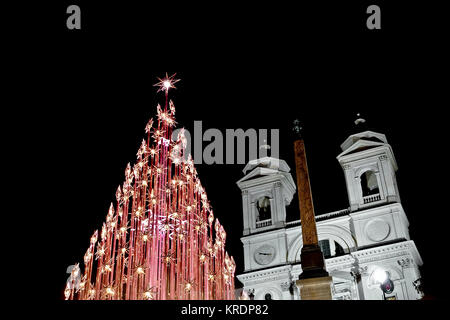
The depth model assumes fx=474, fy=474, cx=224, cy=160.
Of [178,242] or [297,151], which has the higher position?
[297,151]

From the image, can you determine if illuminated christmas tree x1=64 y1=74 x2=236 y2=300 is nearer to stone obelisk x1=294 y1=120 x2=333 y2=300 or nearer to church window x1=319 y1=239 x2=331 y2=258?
stone obelisk x1=294 y1=120 x2=333 y2=300

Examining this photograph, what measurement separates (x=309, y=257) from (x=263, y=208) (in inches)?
725

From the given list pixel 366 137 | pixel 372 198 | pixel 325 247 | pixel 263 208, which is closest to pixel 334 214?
pixel 325 247

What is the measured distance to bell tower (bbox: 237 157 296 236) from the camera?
34.3 metres

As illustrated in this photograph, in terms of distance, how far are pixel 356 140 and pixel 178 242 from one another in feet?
76.2

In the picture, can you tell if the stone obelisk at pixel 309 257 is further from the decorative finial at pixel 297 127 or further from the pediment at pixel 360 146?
the pediment at pixel 360 146

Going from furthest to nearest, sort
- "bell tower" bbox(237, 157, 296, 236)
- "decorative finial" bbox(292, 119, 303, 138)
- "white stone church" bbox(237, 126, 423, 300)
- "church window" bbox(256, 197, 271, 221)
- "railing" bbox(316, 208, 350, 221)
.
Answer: "church window" bbox(256, 197, 271, 221), "bell tower" bbox(237, 157, 296, 236), "railing" bbox(316, 208, 350, 221), "white stone church" bbox(237, 126, 423, 300), "decorative finial" bbox(292, 119, 303, 138)

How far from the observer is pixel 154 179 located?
15.2 metres

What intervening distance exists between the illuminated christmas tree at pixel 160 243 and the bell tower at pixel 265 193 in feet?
57.6

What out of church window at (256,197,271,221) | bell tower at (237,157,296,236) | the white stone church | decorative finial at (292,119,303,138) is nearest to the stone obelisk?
decorative finial at (292,119,303,138)

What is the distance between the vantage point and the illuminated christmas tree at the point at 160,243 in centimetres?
1302
